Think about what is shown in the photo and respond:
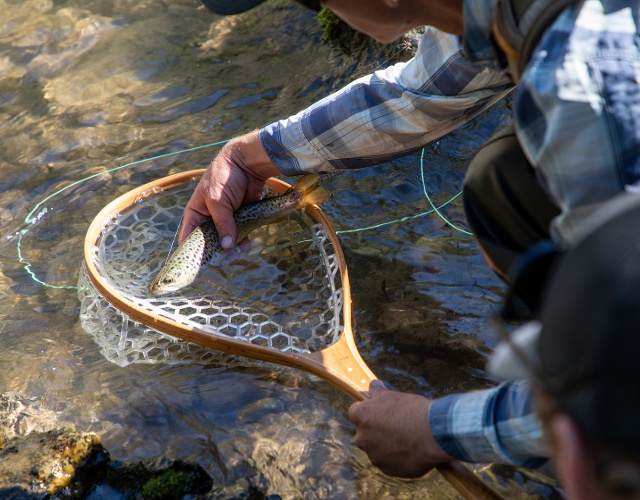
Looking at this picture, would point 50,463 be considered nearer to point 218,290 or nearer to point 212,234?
point 218,290

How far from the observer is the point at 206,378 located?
11.2 ft

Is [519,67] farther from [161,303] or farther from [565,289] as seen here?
[161,303]

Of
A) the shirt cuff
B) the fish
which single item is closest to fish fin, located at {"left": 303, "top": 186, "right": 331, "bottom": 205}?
the fish

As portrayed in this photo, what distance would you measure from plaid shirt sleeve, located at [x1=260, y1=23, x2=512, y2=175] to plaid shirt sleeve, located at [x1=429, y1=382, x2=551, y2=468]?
134cm

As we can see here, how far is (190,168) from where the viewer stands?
16.4ft

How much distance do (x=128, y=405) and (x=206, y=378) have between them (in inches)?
15.4

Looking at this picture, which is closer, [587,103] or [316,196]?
[587,103]

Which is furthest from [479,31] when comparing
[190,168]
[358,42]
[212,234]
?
[358,42]

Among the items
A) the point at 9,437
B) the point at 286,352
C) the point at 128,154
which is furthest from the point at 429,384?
the point at 128,154

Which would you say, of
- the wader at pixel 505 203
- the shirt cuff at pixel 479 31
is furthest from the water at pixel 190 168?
the shirt cuff at pixel 479 31

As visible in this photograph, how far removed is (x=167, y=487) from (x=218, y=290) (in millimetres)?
A: 1178

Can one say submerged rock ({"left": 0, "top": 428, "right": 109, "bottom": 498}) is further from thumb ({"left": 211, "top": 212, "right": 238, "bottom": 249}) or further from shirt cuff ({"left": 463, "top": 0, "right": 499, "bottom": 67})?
shirt cuff ({"left": 463, "top": 0, "right": 499, "bottom": 67})

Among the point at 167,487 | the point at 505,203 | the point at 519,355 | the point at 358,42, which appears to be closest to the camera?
the point at 519,355

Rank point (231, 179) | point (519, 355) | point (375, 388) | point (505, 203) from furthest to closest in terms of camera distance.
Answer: point (231, 179) < point (375, 388) < point (505, 203) < point (519, 355)
